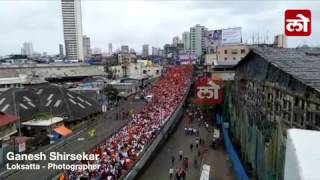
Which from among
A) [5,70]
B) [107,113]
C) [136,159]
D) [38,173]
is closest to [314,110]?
[136,159]

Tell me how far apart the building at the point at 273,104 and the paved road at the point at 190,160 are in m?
1.90

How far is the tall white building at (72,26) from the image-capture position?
193375 millimetres

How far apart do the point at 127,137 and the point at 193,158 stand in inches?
241

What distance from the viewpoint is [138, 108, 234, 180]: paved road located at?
25.5 meters

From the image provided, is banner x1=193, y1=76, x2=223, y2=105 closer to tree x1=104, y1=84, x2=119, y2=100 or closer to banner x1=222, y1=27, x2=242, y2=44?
tree x1=104, y1=84, x2=119, y2=100

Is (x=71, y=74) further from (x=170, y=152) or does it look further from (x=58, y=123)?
(x=170, y=152)

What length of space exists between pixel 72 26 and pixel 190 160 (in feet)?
589

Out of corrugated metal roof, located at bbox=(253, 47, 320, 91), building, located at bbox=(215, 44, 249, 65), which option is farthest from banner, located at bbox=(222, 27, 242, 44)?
corrugated metal roof, located at bbox=(253, 47, 320, 91)

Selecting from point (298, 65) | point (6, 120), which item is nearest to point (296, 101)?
point (298, 65)

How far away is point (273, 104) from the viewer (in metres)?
21.0

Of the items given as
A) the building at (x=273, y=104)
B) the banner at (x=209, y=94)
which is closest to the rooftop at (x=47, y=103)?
the banner at (x=209, y=94)

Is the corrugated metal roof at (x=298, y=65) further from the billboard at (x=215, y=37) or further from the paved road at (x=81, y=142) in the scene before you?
the billboard at (x=215, y=37)

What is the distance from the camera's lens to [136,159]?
964 inches

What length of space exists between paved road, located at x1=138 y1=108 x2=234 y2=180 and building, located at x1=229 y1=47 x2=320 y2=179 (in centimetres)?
190
